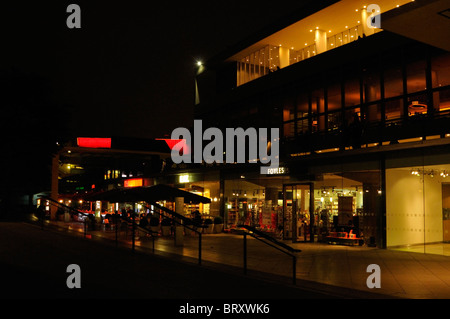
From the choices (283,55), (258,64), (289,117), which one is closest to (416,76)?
(289,117)

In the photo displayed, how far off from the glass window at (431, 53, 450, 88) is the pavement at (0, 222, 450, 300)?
19.9 ft

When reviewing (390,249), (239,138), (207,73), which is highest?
(207,73)

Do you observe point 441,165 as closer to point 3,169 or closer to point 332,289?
point 332,289

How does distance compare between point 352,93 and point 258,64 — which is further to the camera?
point 258,64

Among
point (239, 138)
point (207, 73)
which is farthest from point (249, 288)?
point (207, 73)

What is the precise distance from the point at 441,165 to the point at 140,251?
11044 mm

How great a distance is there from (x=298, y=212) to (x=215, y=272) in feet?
33.4

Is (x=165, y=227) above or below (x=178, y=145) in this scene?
below

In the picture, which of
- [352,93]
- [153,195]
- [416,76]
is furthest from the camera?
[352,93]

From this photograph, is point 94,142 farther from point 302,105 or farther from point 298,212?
point 298,212

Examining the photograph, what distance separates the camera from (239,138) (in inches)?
1081
